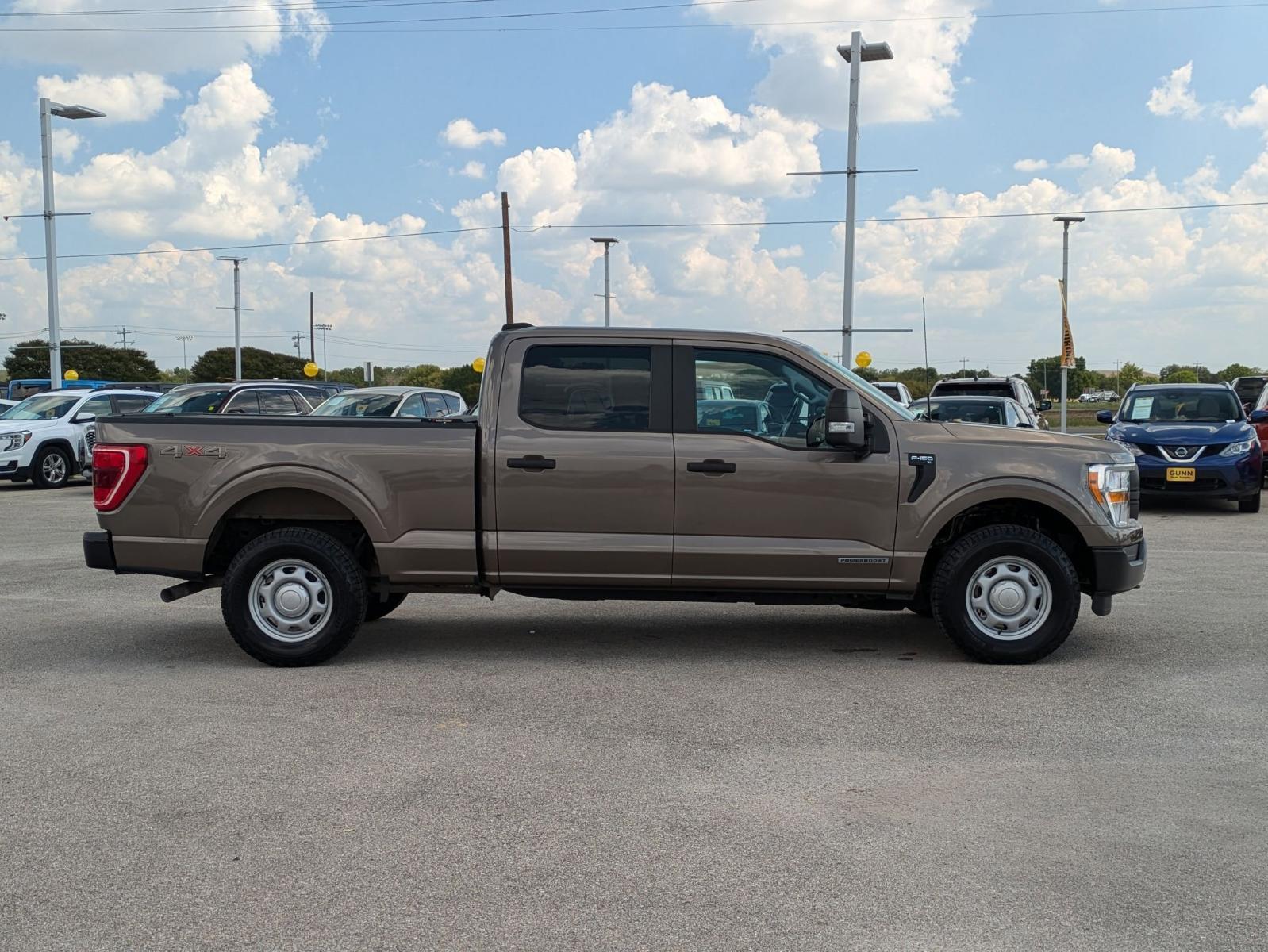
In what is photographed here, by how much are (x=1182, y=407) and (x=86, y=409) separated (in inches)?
704

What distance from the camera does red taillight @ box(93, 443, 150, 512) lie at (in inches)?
281

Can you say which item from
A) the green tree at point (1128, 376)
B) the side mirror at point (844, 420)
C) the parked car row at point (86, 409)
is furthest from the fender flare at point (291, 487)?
the green tree at point (1128, 376)

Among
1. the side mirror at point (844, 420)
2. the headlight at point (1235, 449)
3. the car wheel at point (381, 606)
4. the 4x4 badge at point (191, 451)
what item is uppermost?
the side mirror at point (844, 420)

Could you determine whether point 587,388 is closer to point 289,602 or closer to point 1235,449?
point 289,602

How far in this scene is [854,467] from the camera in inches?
276

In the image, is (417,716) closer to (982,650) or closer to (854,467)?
(854,467)

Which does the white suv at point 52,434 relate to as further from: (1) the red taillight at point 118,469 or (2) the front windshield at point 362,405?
(1) the red taillight at point 118,469

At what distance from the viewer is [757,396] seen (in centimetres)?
714

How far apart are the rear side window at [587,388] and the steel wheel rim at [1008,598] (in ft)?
6.99

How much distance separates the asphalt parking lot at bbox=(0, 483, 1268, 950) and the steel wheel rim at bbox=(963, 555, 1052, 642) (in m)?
0.24

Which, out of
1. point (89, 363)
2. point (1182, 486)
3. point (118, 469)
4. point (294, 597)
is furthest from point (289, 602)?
point (89, 363)

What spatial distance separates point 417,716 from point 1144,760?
10.9ft

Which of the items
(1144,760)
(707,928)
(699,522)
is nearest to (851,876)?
(707,928)

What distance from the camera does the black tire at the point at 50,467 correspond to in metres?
20.8
